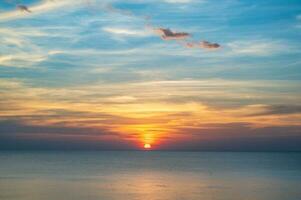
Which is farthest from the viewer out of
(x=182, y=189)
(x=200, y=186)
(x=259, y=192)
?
(x=200, y=186)

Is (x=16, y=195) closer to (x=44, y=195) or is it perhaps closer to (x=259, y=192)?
(x=44, y=195)

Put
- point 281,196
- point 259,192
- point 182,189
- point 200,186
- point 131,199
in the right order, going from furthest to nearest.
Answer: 1. point 200,186
2. point 182,189
3. point 259,192
4. point 281,196
5. point 131,199

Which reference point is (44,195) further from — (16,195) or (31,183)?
(31,183)

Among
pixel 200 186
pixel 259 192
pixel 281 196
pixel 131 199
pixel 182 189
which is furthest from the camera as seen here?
pixel 200 186

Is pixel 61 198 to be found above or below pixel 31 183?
below

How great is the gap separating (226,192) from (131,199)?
43.7 feet

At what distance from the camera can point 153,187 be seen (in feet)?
200

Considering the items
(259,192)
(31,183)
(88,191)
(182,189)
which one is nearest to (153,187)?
(182,189)

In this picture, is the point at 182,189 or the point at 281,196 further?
the point at 182,189

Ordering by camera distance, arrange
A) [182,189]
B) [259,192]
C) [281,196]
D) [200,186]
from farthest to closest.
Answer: [200,186], [182,189], [259,192], [281,196]

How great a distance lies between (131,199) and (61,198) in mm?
7796

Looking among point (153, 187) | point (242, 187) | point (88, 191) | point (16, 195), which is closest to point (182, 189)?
point (153, 187)

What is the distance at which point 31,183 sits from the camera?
216 feet

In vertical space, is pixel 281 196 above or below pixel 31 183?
below
